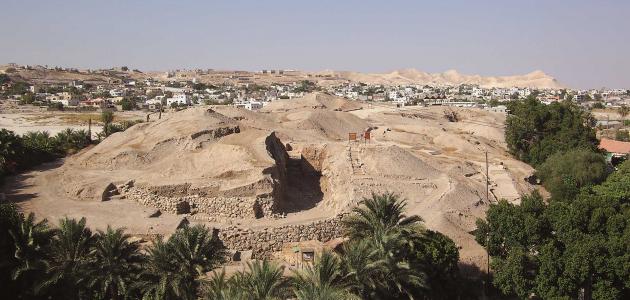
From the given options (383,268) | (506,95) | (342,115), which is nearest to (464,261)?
(383,268)

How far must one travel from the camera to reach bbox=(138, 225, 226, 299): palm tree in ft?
44.5

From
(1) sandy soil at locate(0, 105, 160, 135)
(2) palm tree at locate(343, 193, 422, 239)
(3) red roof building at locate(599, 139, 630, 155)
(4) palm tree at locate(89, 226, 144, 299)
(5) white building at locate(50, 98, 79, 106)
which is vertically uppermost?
(2) palm tree at locate(343, 193, 422, 239)

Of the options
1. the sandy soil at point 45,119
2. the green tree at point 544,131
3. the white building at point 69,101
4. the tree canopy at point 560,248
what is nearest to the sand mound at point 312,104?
the sandy soil at point 45,119

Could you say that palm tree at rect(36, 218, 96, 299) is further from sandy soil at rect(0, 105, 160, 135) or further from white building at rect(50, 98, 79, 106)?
white building at rect(50, 98, 79, 106)

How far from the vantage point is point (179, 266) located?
13.9 meters

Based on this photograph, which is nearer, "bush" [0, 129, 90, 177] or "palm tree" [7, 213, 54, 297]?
"palm tree" [7, 213, 54, 297]

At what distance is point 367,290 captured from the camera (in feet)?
47.3

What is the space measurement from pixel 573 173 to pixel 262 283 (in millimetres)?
22468

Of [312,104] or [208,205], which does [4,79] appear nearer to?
[312,104]

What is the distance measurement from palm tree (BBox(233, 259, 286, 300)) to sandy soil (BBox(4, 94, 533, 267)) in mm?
8035

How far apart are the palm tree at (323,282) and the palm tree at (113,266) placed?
422cm

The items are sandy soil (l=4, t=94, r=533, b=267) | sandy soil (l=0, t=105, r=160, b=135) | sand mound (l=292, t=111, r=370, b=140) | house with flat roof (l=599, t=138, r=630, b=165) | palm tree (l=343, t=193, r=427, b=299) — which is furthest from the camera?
sandy soil (l=0, t=105, r=160, b=135)

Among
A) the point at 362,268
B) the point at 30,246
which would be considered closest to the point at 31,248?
the point at 30,246

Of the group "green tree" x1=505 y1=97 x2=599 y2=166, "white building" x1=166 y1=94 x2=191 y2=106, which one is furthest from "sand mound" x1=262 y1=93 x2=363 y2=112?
"green tree" x1=505 y1=97 x2=599 y2=166
